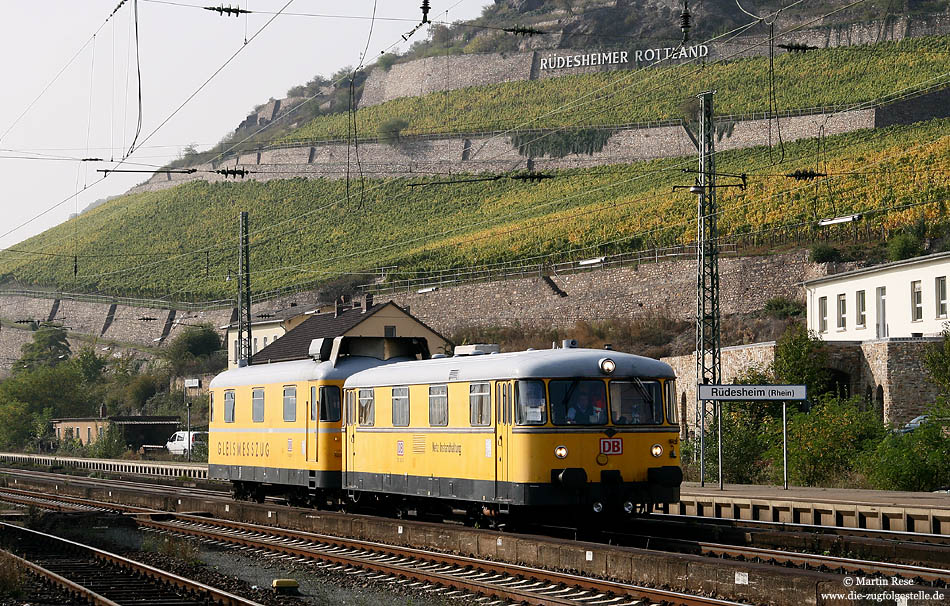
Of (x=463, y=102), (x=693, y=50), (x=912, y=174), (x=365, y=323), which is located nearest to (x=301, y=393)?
(x=365, y=323)

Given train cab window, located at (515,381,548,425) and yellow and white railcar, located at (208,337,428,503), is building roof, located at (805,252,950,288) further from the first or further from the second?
train cab window, located at (515,381,548,425)

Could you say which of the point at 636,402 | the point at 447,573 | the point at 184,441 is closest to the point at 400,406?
the point at 636,402

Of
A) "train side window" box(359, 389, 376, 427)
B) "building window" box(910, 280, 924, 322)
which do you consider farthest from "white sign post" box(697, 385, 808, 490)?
"building window" box(910, 280, 924, 322)

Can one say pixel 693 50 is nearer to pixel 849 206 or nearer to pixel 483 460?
pixel 849 206

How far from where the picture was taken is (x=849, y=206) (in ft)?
234

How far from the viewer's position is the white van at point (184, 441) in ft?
201

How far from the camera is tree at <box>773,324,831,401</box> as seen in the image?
41969 millimetres

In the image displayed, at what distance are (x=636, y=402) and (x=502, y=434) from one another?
6.69 ft

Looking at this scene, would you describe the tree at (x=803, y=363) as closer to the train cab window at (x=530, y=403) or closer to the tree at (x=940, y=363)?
the tree at (x=940, y=363)

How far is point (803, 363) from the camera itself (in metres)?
42.3

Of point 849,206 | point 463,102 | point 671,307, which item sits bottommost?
point 671,307

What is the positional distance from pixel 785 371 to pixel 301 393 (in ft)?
66.0

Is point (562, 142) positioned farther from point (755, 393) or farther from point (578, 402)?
point (578, 402)

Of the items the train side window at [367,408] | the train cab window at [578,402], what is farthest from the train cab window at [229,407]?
the train cab window at [578,402]
